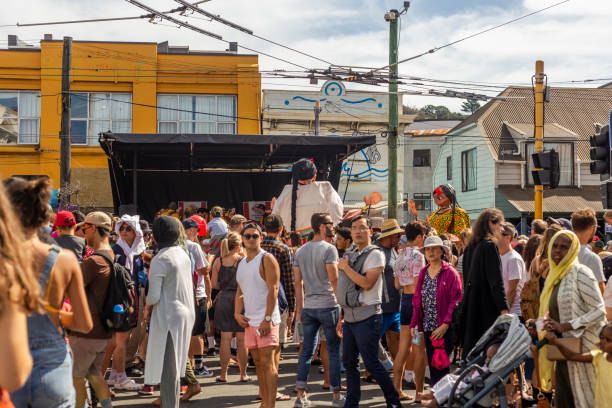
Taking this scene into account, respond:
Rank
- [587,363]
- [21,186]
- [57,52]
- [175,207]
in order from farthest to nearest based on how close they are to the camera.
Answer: [57,52], [175,207], [587,363], [21,186]

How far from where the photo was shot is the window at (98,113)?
27281mm

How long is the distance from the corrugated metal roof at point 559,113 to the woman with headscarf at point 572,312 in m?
24.6

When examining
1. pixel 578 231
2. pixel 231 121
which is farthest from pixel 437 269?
pixel 231 121

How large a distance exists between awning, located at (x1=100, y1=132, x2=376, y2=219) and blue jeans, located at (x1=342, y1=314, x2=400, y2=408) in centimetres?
855

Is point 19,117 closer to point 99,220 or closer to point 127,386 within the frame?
point 127,386

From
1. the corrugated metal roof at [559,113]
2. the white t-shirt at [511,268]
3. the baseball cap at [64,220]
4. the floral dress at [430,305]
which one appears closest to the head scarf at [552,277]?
the floral dress at [430,305]

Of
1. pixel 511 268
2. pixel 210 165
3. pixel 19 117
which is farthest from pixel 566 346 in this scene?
pixel 19 117

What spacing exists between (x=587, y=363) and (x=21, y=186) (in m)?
4.56

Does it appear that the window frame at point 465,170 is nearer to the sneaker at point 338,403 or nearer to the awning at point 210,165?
the awning at point 210,165

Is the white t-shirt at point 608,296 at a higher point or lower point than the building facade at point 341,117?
lower

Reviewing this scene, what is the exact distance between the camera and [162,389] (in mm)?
6340

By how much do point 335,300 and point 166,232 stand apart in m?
2.12

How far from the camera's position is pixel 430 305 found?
7.11 metres

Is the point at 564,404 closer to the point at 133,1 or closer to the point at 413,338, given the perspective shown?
the point at 413,338
